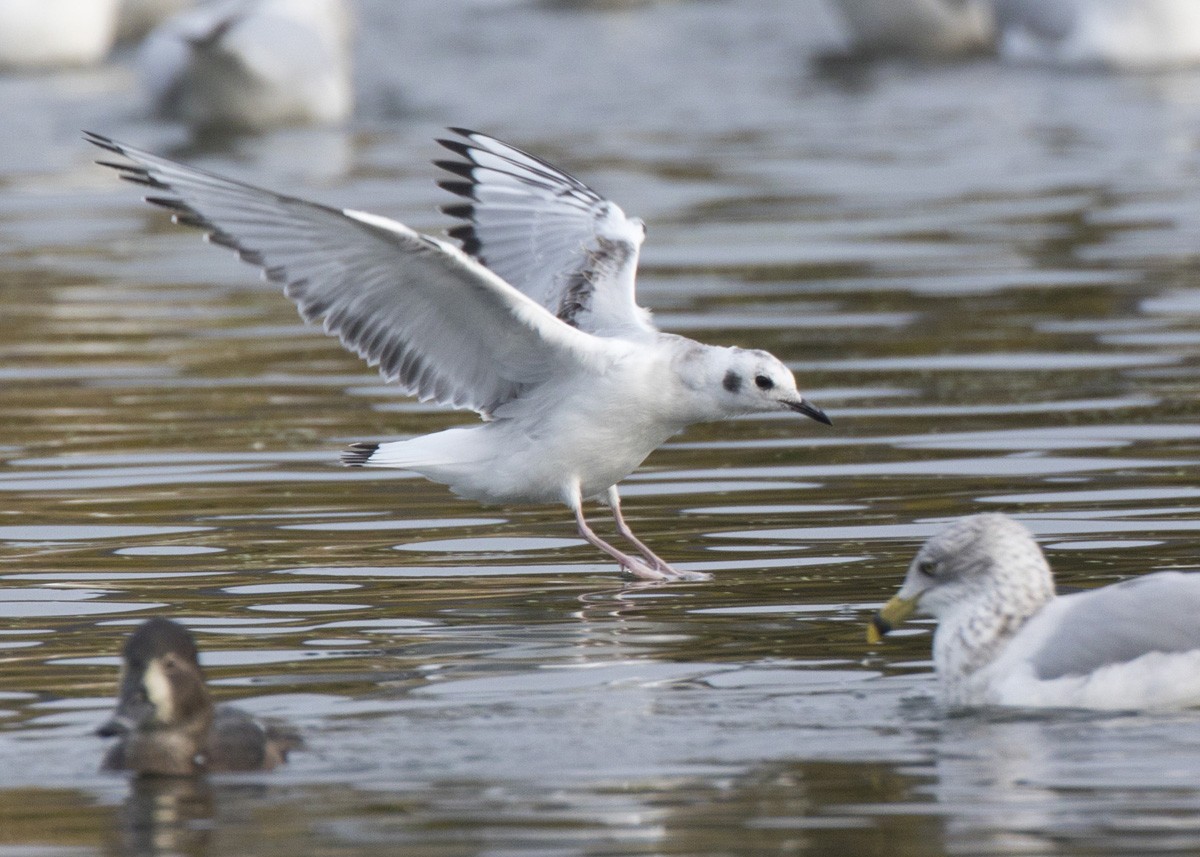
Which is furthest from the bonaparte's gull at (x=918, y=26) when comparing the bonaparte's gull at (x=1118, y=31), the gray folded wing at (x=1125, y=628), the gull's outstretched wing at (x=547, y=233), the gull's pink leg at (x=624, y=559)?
the gray folded wing at (x=1125, y=628)


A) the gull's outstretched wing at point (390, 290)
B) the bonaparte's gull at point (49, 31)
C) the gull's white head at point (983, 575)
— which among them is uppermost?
the bonaparte's gull at point (49, 31)

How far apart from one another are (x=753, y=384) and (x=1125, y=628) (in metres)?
3.02

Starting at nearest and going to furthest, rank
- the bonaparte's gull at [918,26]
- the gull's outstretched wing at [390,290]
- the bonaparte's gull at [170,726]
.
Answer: the bonaparte's gull at [170,726] < the gull's outstretched wing at [390,290] < the bonaparte's gull at [918,26]

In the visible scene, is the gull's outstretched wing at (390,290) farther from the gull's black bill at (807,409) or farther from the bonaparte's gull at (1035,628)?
the bonaparte's gull at (1035,628)

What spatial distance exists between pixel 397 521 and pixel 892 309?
18.9 feet

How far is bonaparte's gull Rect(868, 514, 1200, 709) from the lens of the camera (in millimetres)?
7871

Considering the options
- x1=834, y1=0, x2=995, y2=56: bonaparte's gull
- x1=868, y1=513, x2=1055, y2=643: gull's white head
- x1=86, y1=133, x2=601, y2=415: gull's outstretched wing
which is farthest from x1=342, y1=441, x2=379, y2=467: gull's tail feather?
x1=834, y1=0, x2=995, y2=56: bonaparte's gull

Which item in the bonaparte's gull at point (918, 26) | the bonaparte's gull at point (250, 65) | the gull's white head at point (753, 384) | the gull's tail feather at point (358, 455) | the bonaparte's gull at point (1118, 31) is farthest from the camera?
the bonaparte's gull at point (918, 26)

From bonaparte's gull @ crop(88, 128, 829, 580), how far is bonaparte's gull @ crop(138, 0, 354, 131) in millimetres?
14254

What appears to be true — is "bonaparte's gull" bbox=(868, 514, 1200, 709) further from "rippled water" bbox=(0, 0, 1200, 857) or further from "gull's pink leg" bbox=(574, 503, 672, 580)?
"gull's pink leg" bbox=(574, 503, 672, 580)

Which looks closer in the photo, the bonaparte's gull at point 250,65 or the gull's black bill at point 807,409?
the gull's black bill at point 807,409

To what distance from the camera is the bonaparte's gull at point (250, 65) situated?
25.1m

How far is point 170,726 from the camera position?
24.4 feet

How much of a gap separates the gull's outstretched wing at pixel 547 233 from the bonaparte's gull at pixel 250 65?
1264 cm
